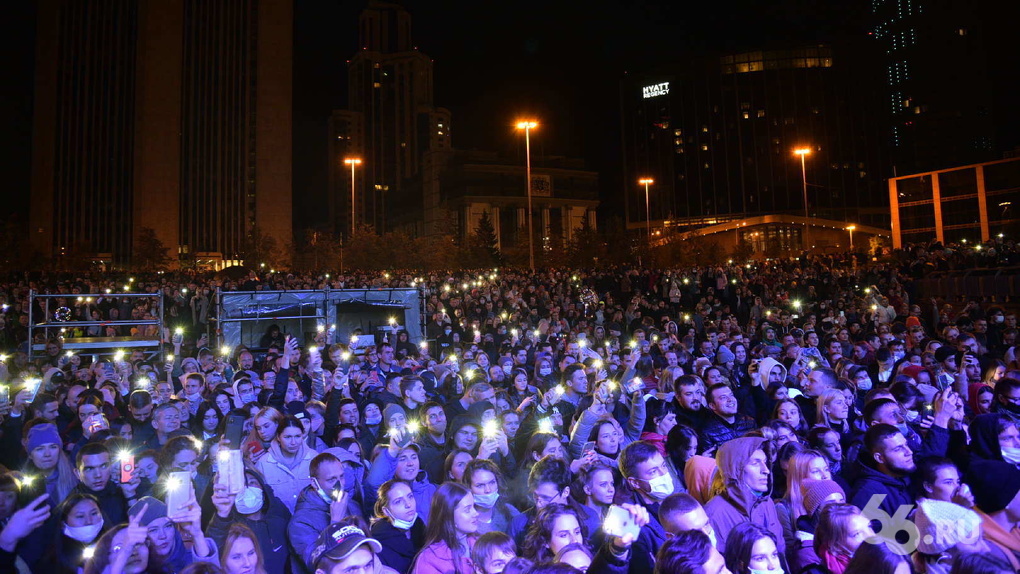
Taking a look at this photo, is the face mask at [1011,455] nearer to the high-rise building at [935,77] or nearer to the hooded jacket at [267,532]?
the hooded jacket at [267,532]

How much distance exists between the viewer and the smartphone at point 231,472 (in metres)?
4.75

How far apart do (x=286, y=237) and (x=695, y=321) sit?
3392 inches

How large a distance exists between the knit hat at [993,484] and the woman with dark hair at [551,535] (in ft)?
7.67

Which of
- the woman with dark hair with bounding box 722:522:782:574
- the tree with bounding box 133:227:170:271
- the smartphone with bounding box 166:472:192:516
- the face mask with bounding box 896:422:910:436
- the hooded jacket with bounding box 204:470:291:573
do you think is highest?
the tree with bounding box 133:227:170:271

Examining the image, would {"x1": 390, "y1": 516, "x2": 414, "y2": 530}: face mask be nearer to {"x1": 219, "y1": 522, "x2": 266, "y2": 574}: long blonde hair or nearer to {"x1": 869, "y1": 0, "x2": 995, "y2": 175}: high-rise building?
{"x1": 219, "y1": 522, "x2": 266, "y2": 574}: long blonde hair

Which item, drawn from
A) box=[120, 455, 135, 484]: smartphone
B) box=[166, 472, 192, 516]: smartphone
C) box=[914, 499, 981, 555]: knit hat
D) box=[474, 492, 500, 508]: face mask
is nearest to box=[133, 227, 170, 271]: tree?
box=[120, 455, 135, 484]: smartphone

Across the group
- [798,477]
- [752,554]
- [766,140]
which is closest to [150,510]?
[752,554]

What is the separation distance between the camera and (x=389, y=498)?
15.1 feet

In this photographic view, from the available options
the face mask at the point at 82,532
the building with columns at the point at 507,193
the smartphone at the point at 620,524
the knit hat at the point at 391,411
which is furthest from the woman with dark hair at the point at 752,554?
the building with columns at the point at 507,193

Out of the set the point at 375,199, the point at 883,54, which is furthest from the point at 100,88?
the point at 883,54

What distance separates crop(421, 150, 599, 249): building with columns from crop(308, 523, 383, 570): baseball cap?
90238 millimetres

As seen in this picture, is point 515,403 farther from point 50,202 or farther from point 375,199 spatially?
Result: point 375,199

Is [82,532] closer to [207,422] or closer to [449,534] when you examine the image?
[449,534]

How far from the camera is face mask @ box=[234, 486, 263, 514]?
482 centimetres
